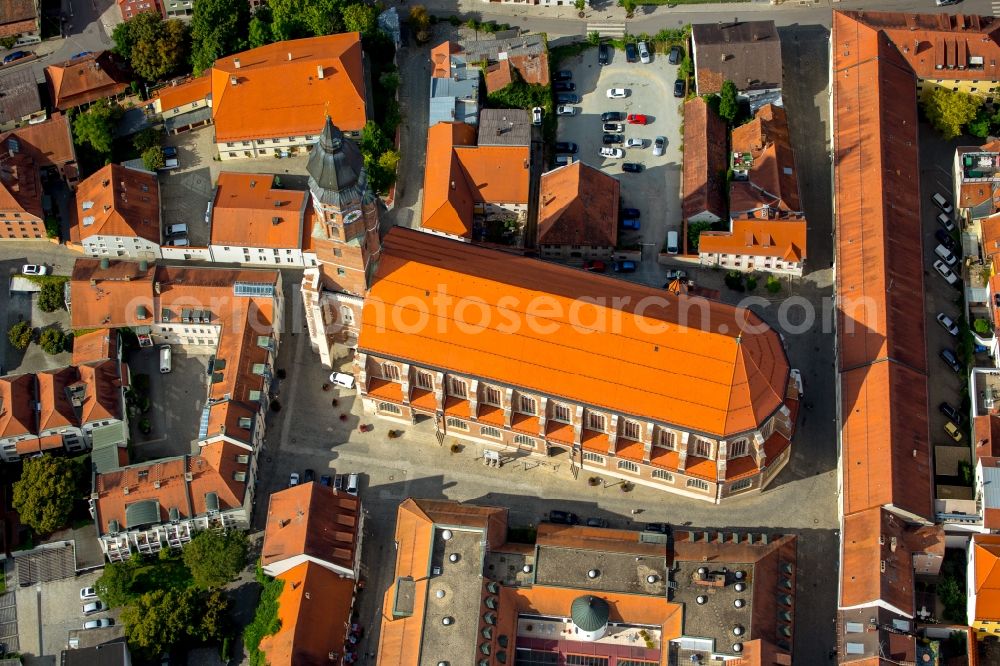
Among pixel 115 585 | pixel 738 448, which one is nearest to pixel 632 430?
pixel 738 448

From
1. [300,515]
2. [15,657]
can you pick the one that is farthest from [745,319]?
[15,657]

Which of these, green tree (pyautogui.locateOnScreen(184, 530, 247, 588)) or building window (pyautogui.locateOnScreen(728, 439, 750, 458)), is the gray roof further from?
building window (pyautogui.locateOnScreen(728, 439, 750, 458))

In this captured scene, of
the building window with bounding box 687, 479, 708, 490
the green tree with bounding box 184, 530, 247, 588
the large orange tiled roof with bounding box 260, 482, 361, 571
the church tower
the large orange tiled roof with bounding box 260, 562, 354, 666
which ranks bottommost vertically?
the large orange tiled roof with bounding box 260, 562, 354, 666

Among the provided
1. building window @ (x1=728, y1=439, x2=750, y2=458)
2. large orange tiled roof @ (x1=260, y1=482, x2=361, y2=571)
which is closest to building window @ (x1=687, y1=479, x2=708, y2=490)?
building window @ (x1=728, y1=439, x2=750, y2=458)

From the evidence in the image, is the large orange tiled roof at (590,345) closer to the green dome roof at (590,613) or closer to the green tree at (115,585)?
the green dome roof at (590,613)

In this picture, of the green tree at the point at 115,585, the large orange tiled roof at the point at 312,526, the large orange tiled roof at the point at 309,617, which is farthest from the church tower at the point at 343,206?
the green tree at the point at 115,585

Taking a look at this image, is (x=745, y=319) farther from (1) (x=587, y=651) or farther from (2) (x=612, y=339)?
(1) (x=587, y=651)

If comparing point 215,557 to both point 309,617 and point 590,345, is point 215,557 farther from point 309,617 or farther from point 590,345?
point 590,345
